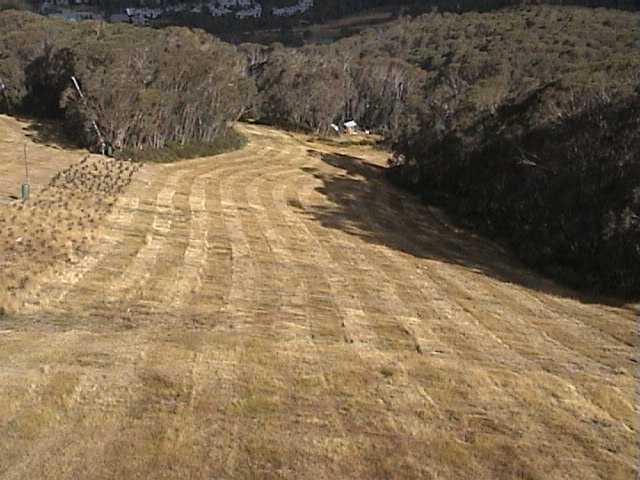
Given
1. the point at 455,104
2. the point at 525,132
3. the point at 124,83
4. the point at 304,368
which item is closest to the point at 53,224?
the point at 304,368

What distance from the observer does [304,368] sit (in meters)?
10.5

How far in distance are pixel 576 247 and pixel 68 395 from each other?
18.0m

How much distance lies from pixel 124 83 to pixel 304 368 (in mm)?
34131

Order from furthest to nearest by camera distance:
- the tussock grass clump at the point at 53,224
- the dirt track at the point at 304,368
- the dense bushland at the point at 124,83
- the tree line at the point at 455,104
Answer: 1. the dense bushland at the point at 124,83
2. the tree line at the point at 455,104
3. the tussock grass clump at the point at 53,224
4. the dirt track at the point at 304,368

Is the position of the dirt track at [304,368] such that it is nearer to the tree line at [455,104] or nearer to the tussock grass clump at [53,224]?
the tussock grass clump at [53,224]

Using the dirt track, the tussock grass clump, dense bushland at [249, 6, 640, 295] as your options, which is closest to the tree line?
dense bushland at [249, 6, 640, 295]

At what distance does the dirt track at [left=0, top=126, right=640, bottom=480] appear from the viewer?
24.8 ft

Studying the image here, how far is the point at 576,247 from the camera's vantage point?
75.8ft

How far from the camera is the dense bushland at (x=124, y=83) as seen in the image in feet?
136

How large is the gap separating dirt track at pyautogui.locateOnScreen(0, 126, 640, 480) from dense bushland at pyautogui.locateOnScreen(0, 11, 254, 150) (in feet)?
61.9

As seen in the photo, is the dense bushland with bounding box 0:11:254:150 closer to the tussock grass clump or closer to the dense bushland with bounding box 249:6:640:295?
the tussock grass clump

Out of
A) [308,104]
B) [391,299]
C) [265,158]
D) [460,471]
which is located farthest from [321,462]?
[308,104]

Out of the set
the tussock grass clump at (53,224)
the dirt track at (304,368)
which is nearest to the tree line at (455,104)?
the dirt track at (304,368)

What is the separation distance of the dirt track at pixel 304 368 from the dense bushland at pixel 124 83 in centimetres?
1887
